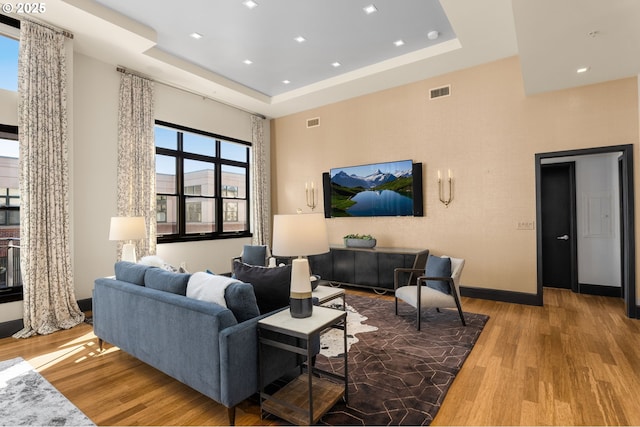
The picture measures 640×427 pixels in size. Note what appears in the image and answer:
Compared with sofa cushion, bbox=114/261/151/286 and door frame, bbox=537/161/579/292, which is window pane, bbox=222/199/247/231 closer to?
sofa cushion, bbox=114/261/151/286

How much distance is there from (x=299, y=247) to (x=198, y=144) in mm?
5008

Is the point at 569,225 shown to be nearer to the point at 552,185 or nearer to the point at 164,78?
the point at 552,185

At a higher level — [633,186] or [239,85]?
[239,85]

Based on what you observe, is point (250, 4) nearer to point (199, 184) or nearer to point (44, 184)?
point (44, 184)

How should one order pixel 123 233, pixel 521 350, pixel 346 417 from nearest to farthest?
pixel 346 417, pixel 521 350, pixel 123 233

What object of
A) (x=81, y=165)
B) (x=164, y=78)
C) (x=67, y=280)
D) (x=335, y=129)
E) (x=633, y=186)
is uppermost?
(x=164, y=78)

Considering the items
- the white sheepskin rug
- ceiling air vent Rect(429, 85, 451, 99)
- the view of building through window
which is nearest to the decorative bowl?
the white sheepskin rug

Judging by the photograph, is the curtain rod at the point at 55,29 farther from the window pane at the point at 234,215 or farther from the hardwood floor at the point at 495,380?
the hardwood floor at the point at 495,380

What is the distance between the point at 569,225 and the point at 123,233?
6979 millimetres

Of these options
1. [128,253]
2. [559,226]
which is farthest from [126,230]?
[559,226]

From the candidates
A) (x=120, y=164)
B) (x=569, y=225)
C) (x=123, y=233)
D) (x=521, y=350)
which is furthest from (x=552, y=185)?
(x=120, y=164)

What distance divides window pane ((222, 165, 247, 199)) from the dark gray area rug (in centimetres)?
454

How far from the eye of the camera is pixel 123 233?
13.7ft

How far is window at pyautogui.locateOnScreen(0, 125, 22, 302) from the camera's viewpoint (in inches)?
162
